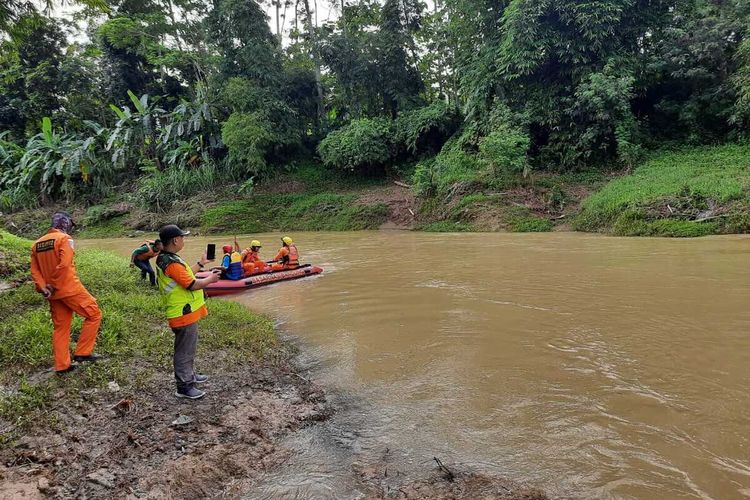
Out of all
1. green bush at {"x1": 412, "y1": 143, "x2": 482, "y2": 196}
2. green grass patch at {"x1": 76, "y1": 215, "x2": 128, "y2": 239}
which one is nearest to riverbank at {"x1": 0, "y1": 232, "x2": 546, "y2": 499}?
green bush at {"x1": 412, "y1": 143, "x2": 482, "y2": 196}

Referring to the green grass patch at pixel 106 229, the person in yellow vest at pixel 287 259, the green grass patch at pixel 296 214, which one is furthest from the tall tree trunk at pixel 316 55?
the person in yellow vest at pixel 287 259

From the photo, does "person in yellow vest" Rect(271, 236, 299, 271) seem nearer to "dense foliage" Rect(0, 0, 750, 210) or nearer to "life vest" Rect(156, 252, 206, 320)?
"life vest" Rect(156, 252, 206, 320)

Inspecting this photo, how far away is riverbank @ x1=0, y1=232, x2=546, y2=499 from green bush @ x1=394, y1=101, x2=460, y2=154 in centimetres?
1883

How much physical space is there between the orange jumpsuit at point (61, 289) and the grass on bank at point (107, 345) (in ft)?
0.75

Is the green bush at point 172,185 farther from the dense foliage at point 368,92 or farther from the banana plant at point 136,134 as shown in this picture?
the banana plant at point 136,134

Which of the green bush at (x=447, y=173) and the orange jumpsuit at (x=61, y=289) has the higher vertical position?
the green bush at (x=447, y=173)

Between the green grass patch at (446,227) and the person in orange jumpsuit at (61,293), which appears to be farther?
the green grass patch at (446,227)

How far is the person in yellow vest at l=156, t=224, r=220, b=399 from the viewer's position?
13.3 ft

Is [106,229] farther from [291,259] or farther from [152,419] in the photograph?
[152,419]

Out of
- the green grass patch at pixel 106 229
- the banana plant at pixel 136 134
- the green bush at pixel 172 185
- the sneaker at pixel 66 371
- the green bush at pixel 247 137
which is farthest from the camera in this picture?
the banana plant at pixel 136 134

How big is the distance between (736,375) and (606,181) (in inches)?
619

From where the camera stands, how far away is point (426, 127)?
22750 millimetres

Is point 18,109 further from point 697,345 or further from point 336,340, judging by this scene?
point 697,345

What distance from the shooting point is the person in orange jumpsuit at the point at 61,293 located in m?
4.28
